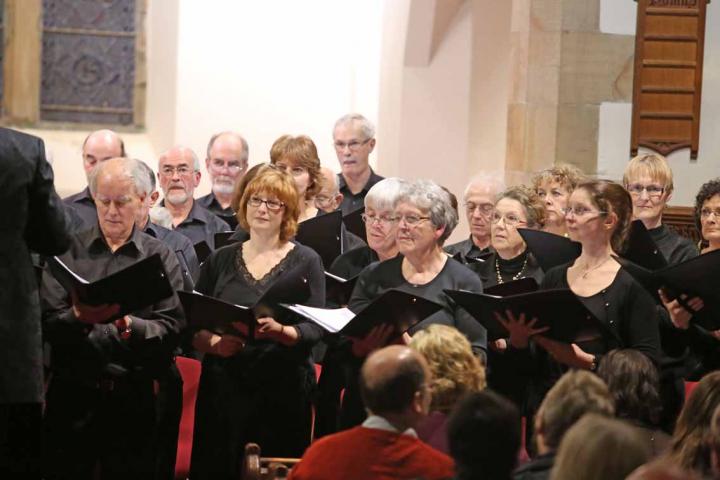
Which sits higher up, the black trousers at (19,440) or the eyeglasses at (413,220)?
the eyeglasses at (413,220)

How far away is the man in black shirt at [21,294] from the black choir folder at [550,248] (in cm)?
193

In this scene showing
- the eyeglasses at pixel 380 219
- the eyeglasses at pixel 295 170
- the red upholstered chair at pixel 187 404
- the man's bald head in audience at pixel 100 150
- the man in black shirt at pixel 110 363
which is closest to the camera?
the man in black shirt at pixel 110 363

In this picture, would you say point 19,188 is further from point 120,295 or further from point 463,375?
point 463,375

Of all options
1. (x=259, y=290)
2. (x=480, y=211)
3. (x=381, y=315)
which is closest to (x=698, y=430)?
(x=381, y=315)

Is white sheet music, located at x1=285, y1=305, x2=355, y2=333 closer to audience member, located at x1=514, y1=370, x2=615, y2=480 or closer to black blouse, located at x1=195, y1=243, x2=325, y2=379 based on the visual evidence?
black blouse, located at x1=195, y1=243, x2=325, y2=379

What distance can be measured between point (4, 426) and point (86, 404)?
101 centimetres

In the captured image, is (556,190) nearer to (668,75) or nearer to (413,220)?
(413,220)

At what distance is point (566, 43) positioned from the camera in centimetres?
802

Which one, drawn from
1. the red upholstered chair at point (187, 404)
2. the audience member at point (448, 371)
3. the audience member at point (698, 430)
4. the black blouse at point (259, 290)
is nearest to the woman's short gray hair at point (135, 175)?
the black blouse at point (259, 290)

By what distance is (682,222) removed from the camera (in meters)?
7.81

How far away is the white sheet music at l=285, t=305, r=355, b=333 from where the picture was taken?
16.1ft

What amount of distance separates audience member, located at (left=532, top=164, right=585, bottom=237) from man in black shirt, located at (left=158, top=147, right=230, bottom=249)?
4.99 feet

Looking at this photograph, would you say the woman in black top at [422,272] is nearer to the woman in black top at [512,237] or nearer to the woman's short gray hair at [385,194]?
the woman's short gray hair at [385,194]

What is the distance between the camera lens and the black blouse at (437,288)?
204 inches
